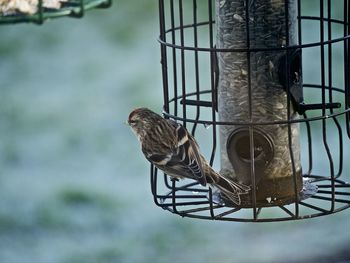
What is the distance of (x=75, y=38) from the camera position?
1598 cm

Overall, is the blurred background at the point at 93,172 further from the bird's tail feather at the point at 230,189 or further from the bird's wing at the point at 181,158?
the bird's tail feather at the point at 230,189

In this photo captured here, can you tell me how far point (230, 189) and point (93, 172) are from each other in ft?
17.3

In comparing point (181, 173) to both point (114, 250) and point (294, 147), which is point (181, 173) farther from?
point (114, 250)

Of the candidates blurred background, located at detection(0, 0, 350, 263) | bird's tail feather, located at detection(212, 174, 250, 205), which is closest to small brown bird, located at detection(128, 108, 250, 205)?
bird's tail feather, located at detection(212, 174, 250, 205)

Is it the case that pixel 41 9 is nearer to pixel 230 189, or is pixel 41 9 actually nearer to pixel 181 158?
pixel 181 158

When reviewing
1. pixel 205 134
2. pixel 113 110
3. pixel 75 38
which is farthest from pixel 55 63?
pixel 205 134

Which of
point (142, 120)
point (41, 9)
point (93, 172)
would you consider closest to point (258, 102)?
point (142, 120)

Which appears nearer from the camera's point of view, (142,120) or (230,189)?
(230,189)

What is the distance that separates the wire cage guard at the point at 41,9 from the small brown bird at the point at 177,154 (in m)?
0.83

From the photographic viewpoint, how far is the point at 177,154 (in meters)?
7.66

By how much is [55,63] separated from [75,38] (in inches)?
29.2

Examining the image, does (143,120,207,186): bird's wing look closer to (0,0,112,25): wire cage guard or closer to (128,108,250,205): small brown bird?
(128,108,250,205): small brown bird

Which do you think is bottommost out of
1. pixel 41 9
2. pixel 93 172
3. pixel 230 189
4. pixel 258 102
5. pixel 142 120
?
pixel 93 172

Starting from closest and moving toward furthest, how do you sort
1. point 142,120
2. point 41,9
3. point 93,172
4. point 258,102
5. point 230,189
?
point 41,9 < point 230,189 < point 258,102 < point 142,120 < point 93,172
